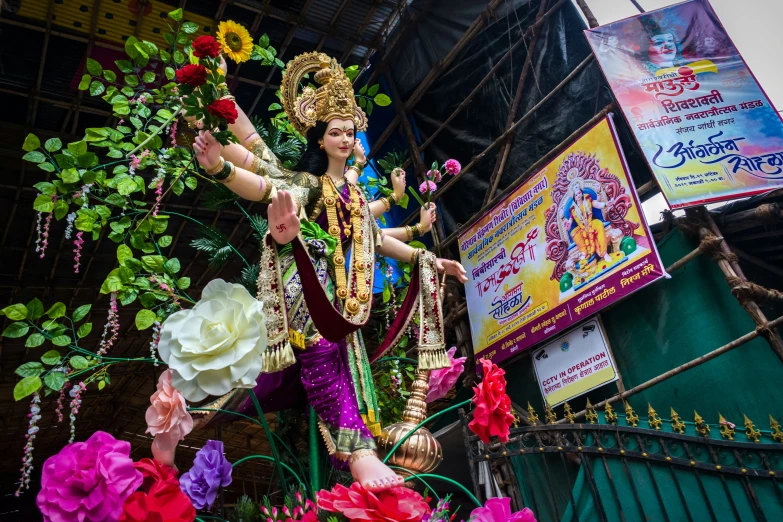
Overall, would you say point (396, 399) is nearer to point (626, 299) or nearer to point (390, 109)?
point (626, 299)

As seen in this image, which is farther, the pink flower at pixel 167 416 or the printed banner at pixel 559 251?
the printed banner at pixel 559 251

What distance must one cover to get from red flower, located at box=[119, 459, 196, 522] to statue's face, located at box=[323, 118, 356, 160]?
1615 millimetres

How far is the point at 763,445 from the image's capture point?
1969 millimetres

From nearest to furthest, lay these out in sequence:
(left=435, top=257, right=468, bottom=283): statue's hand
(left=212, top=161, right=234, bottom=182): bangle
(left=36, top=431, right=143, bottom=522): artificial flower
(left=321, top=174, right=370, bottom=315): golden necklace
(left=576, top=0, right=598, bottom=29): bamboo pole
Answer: (left=36, top=431, right=143, bottom=522): artificial flower, (left=212, top=161, right=234, bottom=182): bangle, (left=321, top=174, right=370, bottom=315): golden necklace, (left=435, top=257, right=468, bottom=283): statue's hand, (left=576, top=0, right=598, bottom=29): bamboo pole

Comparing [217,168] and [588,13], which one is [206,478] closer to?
[217,168]

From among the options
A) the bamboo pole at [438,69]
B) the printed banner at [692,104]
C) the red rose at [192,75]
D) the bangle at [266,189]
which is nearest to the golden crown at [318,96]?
the bangle at [266,189]

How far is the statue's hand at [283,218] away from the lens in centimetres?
190

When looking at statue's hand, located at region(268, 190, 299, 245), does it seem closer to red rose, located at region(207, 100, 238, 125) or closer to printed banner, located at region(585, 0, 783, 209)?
red rose, located at region(207, 100, 238, 125)

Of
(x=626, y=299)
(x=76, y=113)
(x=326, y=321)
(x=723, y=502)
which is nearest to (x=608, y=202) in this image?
(x=626, y=299)

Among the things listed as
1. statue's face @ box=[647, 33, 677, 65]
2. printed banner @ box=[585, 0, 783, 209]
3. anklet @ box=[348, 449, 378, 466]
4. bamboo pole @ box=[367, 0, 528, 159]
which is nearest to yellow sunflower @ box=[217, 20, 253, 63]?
anklet @ box=[348, 449, 378, 466]

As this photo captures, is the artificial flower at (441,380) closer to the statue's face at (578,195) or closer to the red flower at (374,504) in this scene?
the red flower at (374,504)

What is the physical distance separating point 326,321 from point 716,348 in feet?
9.49

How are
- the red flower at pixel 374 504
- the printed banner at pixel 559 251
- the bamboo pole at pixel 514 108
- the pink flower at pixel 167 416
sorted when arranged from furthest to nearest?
the bamboo pole at pixel 514 108 → the printed banner at pixel 559 251 → the pink flower at pixel 167 416 → the red flower at pixel 374 504

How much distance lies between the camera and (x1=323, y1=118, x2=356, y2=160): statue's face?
263 cm
